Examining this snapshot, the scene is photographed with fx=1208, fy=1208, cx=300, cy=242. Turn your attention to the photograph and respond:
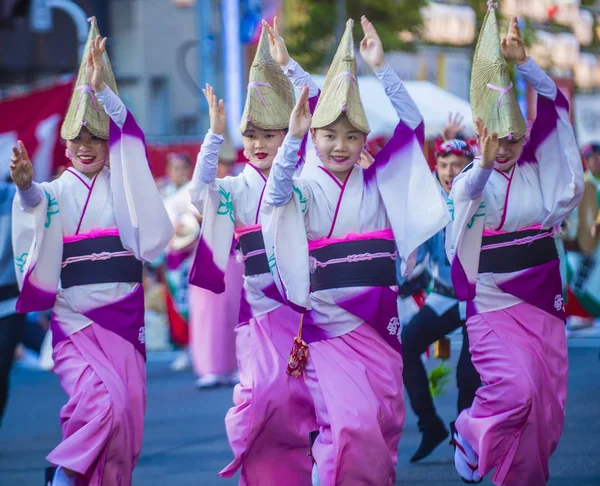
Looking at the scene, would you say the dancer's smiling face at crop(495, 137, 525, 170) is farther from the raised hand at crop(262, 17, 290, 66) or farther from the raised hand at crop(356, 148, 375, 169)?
the raised hand at crop(262, 17, 290, 66)

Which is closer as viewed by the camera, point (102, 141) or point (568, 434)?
point (102, 141)

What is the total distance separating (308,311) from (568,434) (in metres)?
2.74

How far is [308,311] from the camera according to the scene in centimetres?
493

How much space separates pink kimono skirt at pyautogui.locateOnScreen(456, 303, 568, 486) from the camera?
5090 millimetres

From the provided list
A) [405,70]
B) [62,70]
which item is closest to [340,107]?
[62,70]

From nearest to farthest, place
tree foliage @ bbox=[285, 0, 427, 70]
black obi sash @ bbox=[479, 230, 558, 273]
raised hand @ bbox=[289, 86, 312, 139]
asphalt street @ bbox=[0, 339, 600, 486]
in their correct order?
1. raised hand @ bbox=[289, 86, 312, 139]
2. black obi sash @ bbox=[479, 230, 558, 273]
3. asphalt street @ bbox=[0, 339, 600, 486]
4. tree foliage @ bbox=[285, 0, 427, 70]

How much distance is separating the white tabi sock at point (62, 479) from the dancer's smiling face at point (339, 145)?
5.62 feet

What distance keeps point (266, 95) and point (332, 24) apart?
14.9 m

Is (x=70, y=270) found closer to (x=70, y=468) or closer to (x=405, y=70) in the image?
(x=70, y=468)

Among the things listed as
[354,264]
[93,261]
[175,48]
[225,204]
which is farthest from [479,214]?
[175,48]

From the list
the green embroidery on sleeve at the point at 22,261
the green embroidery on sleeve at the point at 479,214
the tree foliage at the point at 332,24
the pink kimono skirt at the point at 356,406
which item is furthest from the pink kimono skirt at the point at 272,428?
the tree foliage at the point at 332,24

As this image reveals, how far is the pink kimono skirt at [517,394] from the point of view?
5.09 metres

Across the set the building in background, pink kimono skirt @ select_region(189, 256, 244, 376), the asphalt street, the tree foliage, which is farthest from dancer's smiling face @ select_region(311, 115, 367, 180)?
the building in background

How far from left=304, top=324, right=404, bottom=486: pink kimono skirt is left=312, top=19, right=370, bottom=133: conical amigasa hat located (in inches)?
33.0
